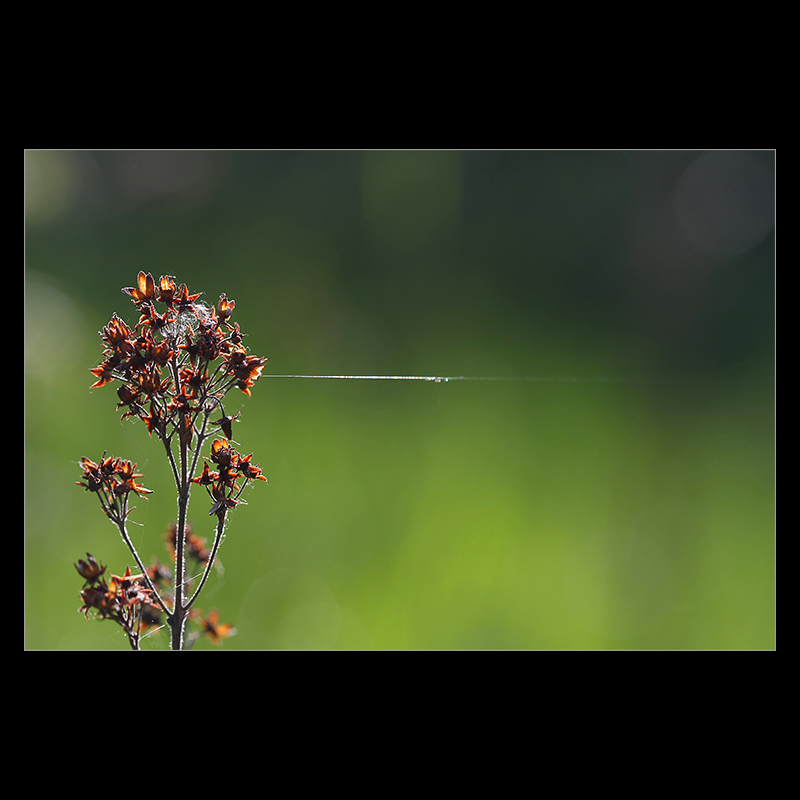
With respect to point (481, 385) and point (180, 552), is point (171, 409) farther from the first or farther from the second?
point (481, 385)

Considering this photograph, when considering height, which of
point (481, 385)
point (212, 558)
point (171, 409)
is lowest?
point (212, 558)

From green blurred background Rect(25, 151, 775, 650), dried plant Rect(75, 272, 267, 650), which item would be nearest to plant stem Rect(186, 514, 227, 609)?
dried plant Rect(75, 272, 267, 650)

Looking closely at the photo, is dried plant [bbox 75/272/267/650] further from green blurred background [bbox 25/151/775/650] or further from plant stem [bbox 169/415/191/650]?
green blurred background [bbox 25/151/775/650]

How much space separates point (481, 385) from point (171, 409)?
5.27 ft

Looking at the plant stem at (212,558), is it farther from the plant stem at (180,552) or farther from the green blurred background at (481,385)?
the green blurred background at (481,385)

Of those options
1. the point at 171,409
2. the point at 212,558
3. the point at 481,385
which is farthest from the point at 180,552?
the point at 481,385

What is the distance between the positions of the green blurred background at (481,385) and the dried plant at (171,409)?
1.00 metres

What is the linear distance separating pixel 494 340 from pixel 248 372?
1.62 meters

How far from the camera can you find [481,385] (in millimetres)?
2244

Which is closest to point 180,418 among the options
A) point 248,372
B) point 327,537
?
point 248,372

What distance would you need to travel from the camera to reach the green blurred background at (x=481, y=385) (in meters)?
2.02

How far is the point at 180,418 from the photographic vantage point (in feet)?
2.70

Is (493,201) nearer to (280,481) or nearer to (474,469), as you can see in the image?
(474,469)

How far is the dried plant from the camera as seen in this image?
81cm
